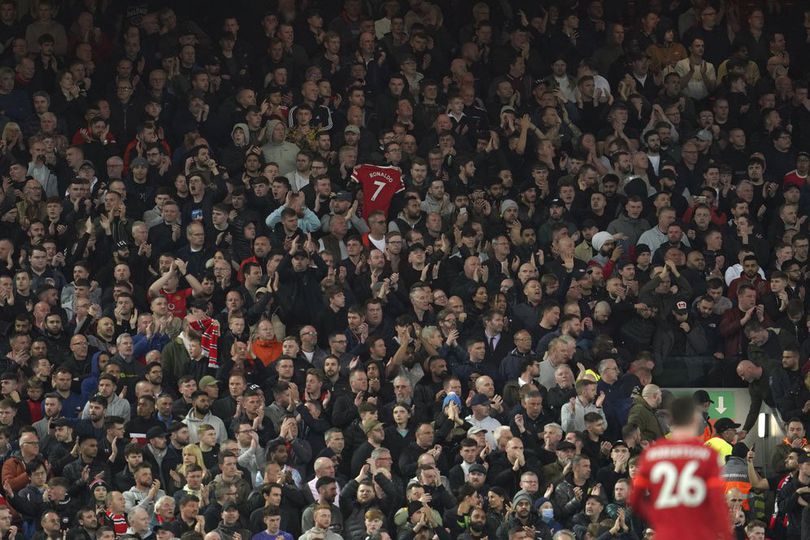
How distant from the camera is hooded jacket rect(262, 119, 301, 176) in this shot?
79.5ft

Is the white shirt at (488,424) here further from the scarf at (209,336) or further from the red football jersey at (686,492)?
the red football jersey at (686,492)

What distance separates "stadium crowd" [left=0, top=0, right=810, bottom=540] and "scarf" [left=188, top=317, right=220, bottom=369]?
0.04 metres

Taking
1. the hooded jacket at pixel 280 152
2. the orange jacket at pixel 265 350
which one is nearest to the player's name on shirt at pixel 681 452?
the orange jacket at pixel 265 350

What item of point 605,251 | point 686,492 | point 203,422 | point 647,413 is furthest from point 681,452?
point 605,251

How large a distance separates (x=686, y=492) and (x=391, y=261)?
9720 mm

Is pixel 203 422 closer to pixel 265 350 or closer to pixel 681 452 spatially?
pixel 265 350

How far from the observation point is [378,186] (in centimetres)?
2388

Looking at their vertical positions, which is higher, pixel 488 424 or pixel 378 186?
pixel 488 424

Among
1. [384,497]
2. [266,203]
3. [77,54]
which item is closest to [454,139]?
[266,203]

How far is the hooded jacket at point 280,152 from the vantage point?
2423cm

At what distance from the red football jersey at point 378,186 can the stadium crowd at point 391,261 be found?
45 millimetres

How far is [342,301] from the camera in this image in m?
22.1

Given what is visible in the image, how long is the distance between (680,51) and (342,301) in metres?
7.72

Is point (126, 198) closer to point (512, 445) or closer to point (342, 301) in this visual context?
point (342, 301)
